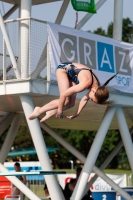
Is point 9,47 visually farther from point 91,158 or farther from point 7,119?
point 7,119

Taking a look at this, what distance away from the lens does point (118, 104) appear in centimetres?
1825

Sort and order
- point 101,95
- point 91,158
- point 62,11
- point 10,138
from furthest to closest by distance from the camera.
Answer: point 62,11
point 10,138
point 91,158
point 101,95

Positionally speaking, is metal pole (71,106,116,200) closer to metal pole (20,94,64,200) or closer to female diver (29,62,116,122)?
metal pole (20,94,64,200)

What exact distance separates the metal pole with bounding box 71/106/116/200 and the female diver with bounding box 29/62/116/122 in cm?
681

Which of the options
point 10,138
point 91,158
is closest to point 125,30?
point 10,138

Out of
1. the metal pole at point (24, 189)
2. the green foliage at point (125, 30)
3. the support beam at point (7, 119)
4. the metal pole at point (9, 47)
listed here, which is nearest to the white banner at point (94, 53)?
the metal pole at point (9, 47)

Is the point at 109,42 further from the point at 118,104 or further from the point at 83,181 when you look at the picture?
the point at 83,181

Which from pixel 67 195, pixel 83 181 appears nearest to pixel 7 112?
pixel 67 195

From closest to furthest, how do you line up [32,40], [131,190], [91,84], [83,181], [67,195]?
1. [91,84]
2. [32,40]
3. [83,181]
4. [67,195]
5. [131,190]

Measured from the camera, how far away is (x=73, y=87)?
9.93m

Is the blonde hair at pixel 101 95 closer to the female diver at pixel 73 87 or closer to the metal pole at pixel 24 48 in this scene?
the female diver at pixel 73 87

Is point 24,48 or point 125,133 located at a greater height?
point 24,48

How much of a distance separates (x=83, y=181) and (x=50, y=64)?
11.7ft

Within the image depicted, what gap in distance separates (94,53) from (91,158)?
2998mm
